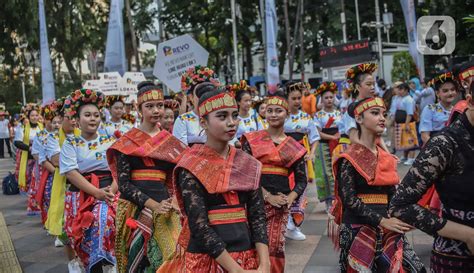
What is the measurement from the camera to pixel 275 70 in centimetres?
1305

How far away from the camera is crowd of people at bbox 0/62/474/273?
2.87m

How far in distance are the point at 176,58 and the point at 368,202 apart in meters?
5.92

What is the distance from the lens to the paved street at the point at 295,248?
20.9 ft

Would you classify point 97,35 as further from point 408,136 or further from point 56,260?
point 56,260

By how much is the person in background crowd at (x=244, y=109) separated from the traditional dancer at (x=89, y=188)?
2671mm

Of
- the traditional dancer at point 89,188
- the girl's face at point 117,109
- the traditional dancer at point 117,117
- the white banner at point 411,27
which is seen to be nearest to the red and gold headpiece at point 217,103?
the traditional dancer at point 89,188

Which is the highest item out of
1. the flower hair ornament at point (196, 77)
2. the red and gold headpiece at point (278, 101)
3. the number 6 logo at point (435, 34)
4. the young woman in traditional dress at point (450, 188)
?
the number 6 logo at point (435, 34)

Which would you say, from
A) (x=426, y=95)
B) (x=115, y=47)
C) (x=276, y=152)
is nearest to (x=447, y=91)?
(x=276, y=152)

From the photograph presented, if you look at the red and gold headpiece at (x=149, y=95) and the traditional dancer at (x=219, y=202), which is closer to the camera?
the traditional dancer at (x=219, y=202)

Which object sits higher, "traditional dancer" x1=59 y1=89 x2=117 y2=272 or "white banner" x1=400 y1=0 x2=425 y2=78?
"white banner" x1=400 y1=0 x2=425 y2=78

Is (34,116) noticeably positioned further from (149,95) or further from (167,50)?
(149,95)

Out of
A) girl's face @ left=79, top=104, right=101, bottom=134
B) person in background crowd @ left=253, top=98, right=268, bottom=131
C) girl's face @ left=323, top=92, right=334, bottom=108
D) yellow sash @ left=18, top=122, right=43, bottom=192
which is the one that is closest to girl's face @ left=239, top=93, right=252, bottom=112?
person in background crowd @ left=253, top=98, right=268, bottom=131

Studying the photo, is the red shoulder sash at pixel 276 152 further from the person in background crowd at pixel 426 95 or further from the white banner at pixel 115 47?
the person in background crowd at pixel 426 95

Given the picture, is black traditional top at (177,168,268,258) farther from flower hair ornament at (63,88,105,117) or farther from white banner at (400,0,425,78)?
white banner at (400,0,425,78)
